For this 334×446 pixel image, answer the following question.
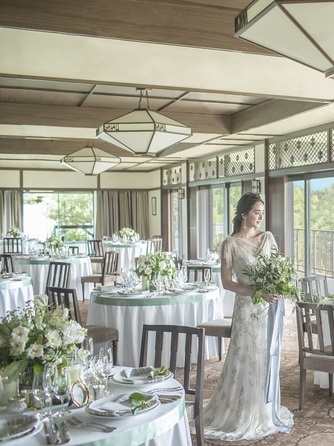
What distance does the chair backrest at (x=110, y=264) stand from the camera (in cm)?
938

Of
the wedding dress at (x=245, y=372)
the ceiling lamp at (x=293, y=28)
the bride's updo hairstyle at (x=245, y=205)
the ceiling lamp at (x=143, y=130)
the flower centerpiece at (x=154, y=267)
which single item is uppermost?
the ceiling lamp at (x=143, y=130)

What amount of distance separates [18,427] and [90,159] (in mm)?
7273

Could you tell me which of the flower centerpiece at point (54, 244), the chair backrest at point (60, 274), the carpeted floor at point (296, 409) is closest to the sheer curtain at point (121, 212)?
the flower centerpiece at point (54, 244)

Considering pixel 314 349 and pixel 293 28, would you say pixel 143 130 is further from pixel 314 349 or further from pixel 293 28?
pixel 293 28

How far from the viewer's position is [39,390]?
2.34m

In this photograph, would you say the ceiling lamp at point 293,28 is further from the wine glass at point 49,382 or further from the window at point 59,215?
the window at point 59,215

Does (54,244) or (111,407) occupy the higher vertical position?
(54,244)

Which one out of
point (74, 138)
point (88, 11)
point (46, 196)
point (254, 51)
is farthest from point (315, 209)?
point (46, 196)

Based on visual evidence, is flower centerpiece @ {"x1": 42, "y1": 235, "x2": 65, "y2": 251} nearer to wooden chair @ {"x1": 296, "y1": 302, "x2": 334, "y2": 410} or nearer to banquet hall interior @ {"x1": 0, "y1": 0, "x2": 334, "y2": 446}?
banquet hall interior @ {"x1": 0, "y1": 0, "x2": 334, "y2": 446}

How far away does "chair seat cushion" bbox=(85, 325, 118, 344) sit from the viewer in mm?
5055

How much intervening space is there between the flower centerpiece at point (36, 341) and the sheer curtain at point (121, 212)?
1383cm

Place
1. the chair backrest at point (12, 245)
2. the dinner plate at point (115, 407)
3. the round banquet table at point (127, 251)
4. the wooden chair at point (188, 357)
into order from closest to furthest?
1. the dinner plate at point (115, 407)
2. the wooden chair at point (188, 357)
3. the round banquet table at point (127, 251)
4. the chair backrest at point (12, 245)

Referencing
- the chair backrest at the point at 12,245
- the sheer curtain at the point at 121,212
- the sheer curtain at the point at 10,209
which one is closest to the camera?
the chair backrest at the point at 12,245

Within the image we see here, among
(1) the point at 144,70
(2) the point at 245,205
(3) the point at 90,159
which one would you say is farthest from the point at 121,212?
(2) the point at 245,205
